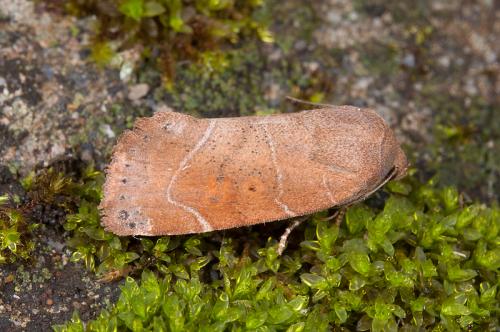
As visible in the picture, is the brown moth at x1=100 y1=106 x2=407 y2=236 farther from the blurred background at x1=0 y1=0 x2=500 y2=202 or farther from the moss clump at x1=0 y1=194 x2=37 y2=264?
the blurred background at x1=0 y1=0 x2=500 y2=202

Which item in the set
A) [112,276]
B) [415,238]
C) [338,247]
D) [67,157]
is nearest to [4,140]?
[67,157]

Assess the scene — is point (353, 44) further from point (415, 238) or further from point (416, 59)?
point (415, 238)

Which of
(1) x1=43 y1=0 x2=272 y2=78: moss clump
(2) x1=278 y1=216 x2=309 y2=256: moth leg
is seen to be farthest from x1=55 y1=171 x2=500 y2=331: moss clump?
(1) x1=43 y1=0 x2=272 y2=78: moss clump

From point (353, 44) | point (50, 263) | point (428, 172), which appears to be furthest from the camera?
point (353, 44)

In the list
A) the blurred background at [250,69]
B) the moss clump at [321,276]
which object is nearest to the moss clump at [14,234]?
the moss clump at [321,276]

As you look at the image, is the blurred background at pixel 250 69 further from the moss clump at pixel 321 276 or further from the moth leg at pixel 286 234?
Result: the moth leg at pixel 286 234
